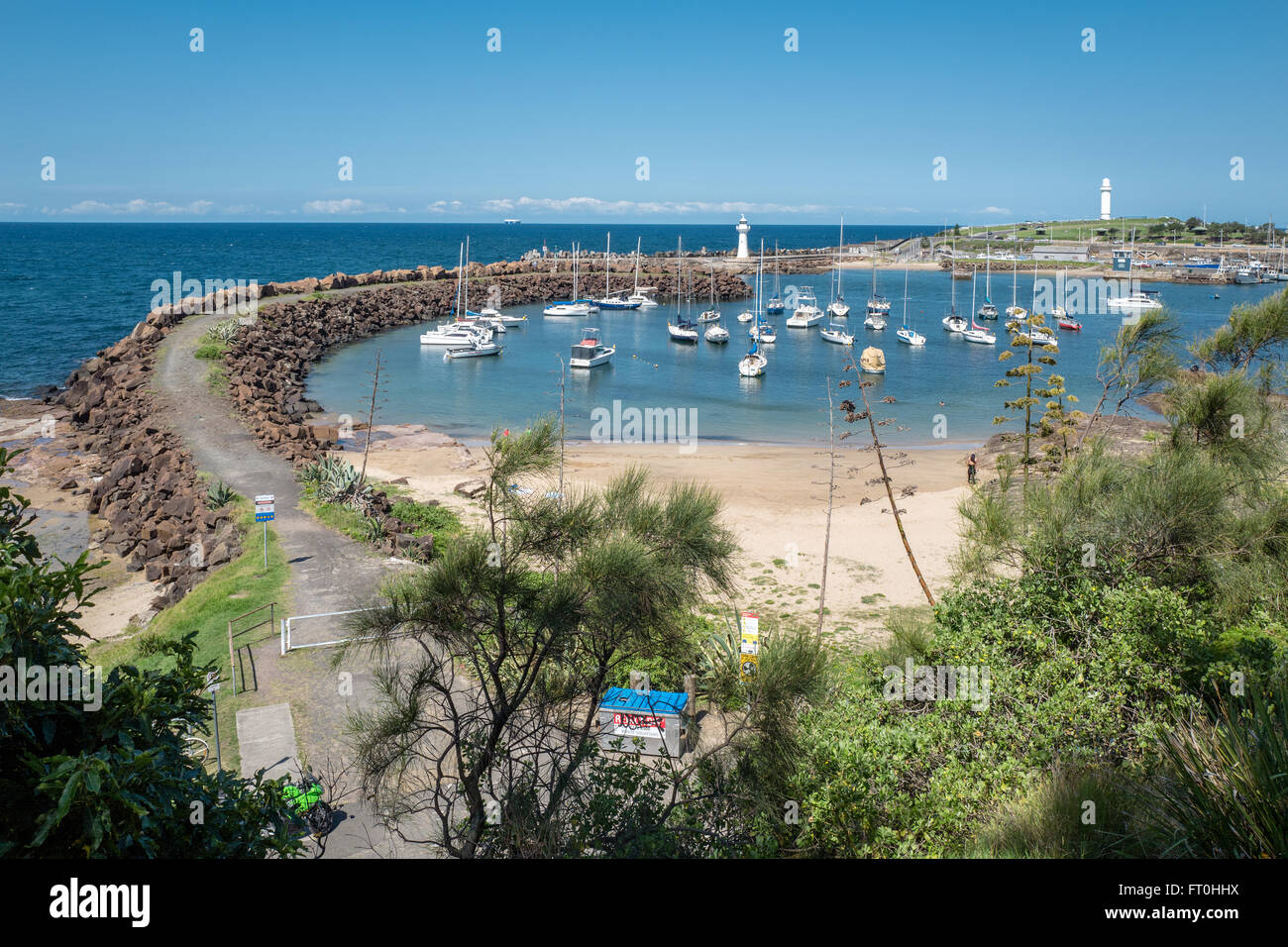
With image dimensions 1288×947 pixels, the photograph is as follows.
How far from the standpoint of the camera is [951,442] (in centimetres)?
3750

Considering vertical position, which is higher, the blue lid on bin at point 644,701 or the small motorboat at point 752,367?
the small motorboat at point 752,367

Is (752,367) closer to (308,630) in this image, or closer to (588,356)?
(588,356)

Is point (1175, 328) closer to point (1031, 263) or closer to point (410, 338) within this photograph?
point (410, 338)

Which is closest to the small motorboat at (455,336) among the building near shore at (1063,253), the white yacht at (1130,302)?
the white yacht at (1130,302)

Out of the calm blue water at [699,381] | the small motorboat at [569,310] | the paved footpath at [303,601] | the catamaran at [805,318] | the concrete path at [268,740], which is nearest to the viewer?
the paved footpath at [303,601]

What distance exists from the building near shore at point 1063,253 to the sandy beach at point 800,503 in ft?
320

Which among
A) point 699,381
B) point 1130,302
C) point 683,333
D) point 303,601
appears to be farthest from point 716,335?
point 303,601

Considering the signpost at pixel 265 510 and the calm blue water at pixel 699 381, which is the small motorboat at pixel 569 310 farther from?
the signpost at pixel 265 510

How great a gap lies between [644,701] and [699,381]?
134 ft

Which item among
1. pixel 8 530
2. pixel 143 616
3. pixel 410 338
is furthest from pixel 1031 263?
pixel 8 530

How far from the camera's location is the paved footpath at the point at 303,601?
10.2 metres

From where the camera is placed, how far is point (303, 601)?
15.7 m

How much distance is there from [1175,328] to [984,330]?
167 feet

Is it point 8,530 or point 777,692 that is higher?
point 8,530
